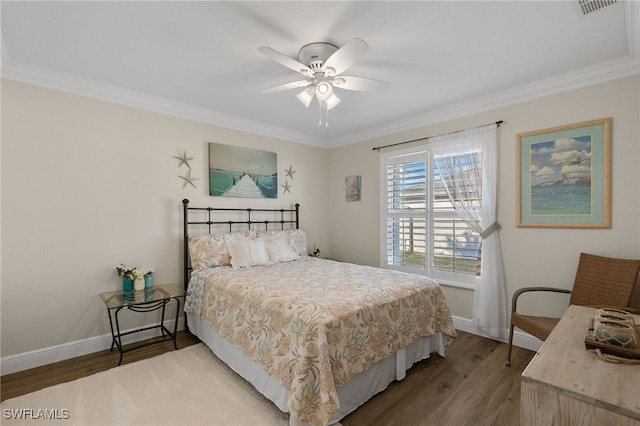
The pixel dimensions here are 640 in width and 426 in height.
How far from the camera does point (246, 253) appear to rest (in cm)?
345

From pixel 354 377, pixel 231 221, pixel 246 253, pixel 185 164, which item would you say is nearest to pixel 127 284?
pixel 246 253

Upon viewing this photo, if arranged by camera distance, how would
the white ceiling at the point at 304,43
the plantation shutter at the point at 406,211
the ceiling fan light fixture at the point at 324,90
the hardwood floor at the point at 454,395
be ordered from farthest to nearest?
1. the plantation shutter at the point at 406,211
2. the ceiling fan light fixture at the point at 324,90
3. the hardwood floor at the point at 454,395
4. the white ceiling at the point at 304,43

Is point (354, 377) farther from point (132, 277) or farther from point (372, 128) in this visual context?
A: point (372, 128)

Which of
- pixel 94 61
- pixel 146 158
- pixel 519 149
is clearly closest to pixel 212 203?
pixel 146 158

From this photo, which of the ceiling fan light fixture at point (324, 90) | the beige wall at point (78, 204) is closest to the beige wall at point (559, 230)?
the ceiling fan light fixture at point (324, 90)

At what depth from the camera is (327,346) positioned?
5.84 feet

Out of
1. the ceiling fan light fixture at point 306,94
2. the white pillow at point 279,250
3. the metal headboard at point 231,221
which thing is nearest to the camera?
the ceiling fan light fixture at point 306,94

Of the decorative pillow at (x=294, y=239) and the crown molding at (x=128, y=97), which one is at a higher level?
the crown molding at (x=128, y=97)

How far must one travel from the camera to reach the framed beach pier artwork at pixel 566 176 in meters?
2.63

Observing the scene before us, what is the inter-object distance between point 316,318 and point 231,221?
2.47 metres

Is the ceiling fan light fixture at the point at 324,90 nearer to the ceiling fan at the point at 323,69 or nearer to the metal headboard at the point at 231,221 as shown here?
the ceiling fan at the point at 323,69

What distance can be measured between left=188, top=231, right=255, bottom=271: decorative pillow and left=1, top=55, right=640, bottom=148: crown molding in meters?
1.51

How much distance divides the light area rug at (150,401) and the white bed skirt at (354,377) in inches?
4.2

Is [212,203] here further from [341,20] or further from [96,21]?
[341,20]
